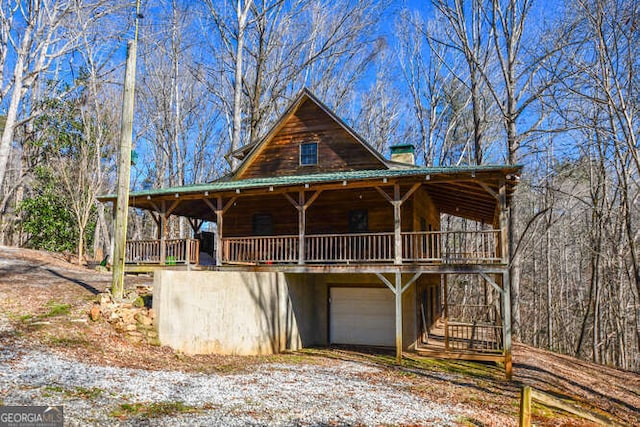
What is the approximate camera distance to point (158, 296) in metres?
12.1

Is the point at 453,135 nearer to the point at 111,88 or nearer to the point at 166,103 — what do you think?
the point at 166,103

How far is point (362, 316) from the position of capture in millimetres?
16625

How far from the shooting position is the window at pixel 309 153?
1859 cm

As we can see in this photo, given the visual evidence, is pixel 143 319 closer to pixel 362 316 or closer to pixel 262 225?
pixel 262 225

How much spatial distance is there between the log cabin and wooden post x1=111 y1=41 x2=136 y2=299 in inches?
53.1

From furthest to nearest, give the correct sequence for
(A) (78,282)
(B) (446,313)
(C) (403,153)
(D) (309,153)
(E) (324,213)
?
1. (C) (403,153)
2. (D) (309,153)
3. (E) (324,213)
4. (B) (446,313)
5. (A) (78,282)

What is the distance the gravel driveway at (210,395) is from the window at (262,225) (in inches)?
325

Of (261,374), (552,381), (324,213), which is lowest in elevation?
(552,381)

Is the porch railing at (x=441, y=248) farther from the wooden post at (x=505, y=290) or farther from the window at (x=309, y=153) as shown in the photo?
the window at (x=309, y=153)

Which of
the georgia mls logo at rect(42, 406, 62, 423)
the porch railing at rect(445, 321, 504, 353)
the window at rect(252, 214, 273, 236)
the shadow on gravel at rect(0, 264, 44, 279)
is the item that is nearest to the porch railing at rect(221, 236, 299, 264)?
the window at rect(252, 214, 273, 236)

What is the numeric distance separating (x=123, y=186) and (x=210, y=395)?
24.2 ft

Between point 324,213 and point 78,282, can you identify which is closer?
point 78,282

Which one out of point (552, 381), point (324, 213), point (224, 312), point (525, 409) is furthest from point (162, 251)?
point (552, 381)

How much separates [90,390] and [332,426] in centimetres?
403
